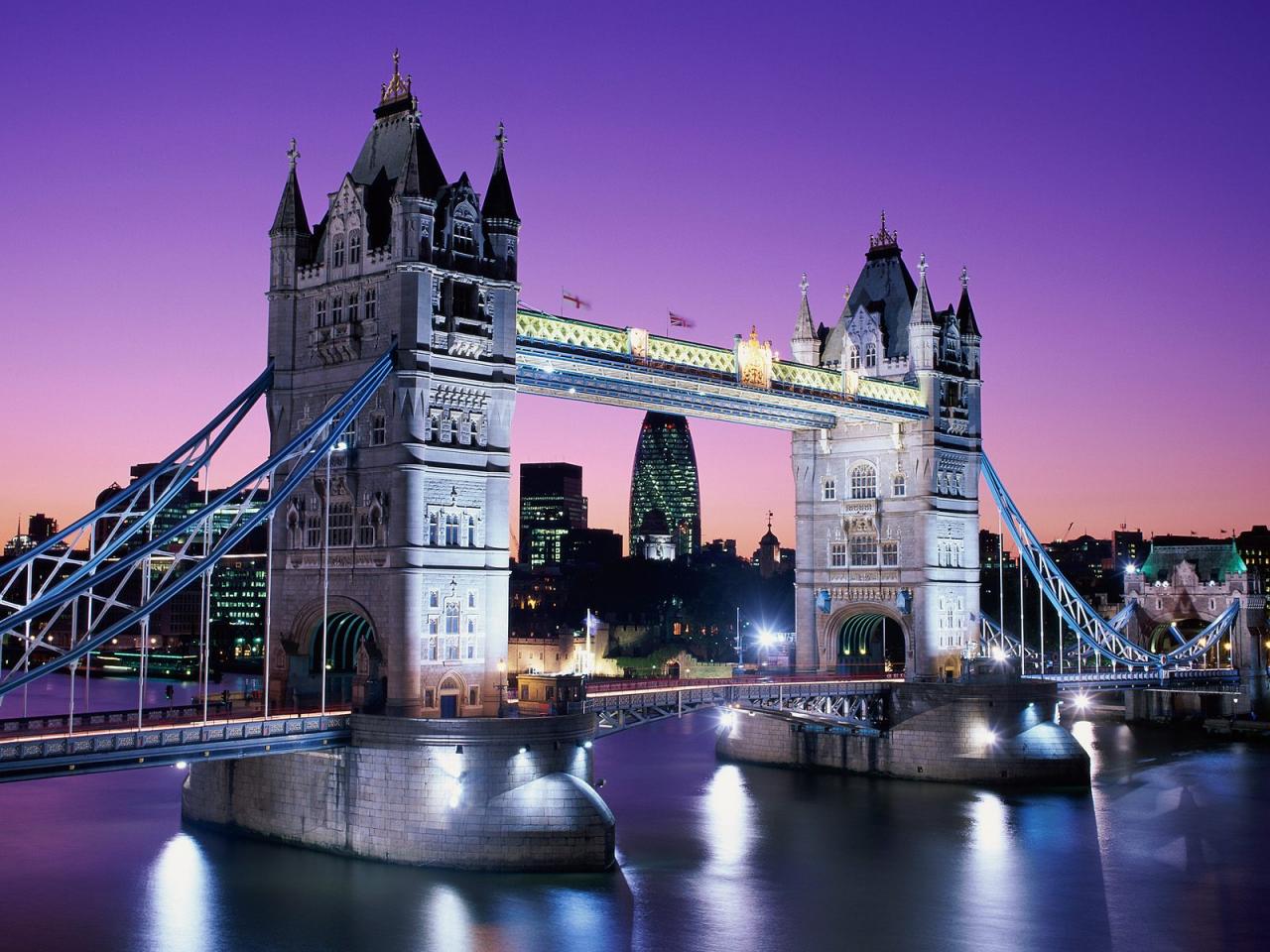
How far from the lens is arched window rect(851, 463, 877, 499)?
7506cm

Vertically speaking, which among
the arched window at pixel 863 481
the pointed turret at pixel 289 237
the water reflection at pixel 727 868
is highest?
the pointed turret at pixel 289 237

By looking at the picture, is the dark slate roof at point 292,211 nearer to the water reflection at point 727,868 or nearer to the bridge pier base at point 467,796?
the bridge pier base at point 467,796

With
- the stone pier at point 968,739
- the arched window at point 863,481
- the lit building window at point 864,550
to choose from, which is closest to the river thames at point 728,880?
the stone pier at point 968,739

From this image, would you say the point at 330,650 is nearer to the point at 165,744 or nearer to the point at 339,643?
the point at 339,643

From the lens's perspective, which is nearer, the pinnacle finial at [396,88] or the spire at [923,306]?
the pinnacle finial at [396,88]

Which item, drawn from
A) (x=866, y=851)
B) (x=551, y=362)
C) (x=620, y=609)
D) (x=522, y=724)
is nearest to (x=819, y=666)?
(x=866, y=851)

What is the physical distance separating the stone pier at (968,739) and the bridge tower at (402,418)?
21762 mm

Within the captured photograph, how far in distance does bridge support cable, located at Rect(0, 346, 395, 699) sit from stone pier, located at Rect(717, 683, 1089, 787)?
27.0 m

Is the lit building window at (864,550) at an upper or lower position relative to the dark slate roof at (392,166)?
lower

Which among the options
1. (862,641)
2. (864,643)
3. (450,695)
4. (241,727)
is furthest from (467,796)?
(864,643)

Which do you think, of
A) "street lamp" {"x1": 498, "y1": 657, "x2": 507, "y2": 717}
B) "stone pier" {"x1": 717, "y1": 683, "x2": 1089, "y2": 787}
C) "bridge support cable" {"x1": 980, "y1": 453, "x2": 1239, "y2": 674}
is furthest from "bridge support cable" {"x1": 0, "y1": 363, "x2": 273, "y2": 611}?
"bridge support cable" {"x1": 980, "y1": 453, "x2": 1239, "y2": 674}

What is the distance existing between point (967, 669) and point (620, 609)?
110m

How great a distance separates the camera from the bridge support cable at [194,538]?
37.7m

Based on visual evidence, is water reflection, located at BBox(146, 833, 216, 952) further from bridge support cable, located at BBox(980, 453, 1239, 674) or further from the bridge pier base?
bridge support cable, located at BBox(980, 453, 1239, 674)
